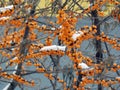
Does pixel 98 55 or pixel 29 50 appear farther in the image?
pixel 98 55

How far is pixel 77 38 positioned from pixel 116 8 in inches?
32.8

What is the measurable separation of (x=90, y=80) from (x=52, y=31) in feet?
2.64

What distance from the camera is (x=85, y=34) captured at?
11.2ft

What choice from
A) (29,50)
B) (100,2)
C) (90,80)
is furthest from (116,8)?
(29,50)

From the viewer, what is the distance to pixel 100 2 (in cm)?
387

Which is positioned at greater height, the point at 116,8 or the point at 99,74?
the point at 116,8

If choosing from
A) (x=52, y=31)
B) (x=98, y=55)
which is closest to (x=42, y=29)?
(x=52, y=31)

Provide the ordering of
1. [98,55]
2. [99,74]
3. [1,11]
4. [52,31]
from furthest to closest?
[98,55], [52,31], [99,74], [1,11]

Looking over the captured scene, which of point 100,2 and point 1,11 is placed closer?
point 1,11

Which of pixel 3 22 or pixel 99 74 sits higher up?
pixel 3 22

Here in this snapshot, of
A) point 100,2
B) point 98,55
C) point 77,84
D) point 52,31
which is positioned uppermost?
point 100,2

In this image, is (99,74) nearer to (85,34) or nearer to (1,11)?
(85,34)

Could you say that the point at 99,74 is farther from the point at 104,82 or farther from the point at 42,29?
the point at 42,29

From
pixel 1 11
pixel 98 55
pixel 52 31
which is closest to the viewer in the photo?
pixel 1 11
